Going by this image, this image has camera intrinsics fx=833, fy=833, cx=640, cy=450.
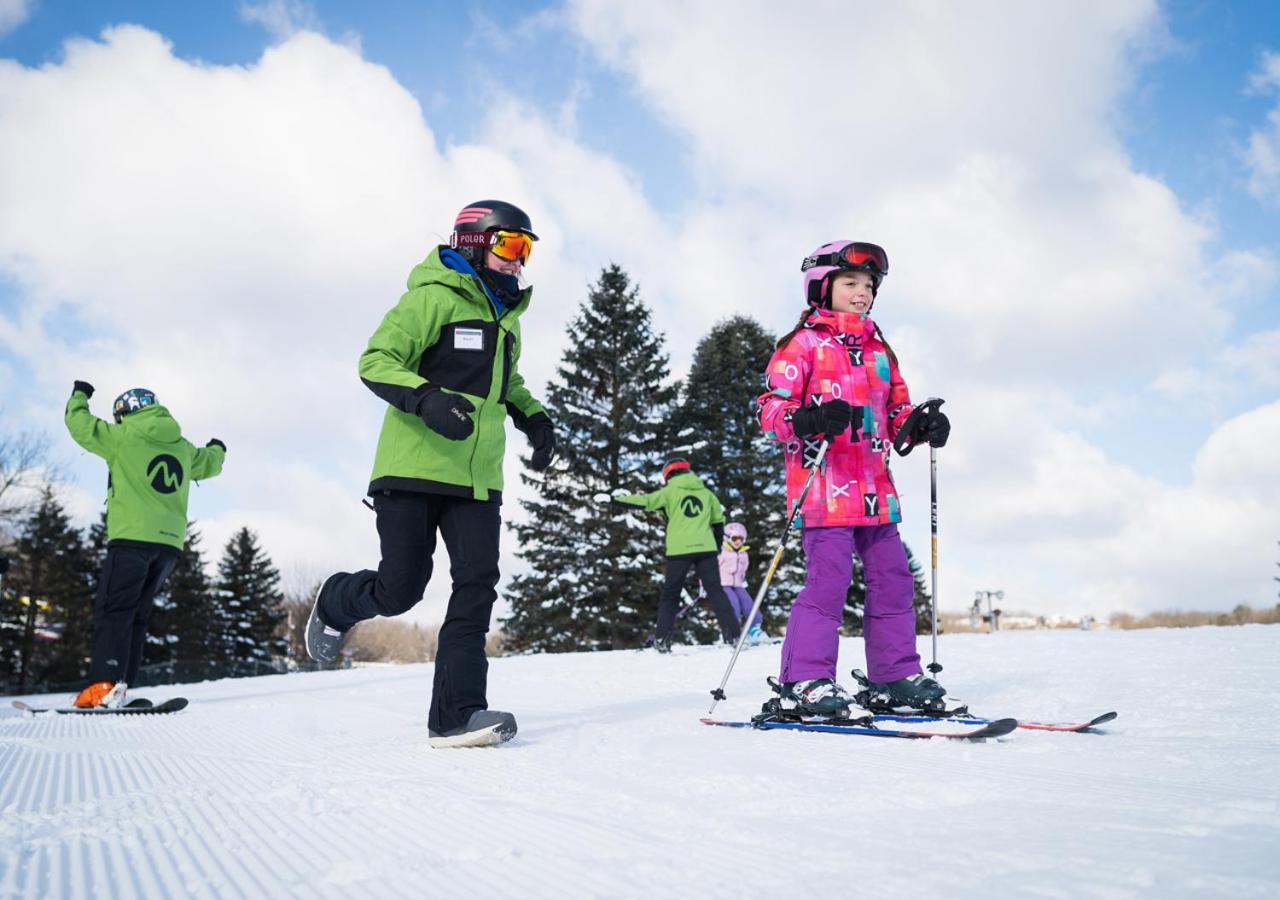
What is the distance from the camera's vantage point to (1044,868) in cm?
138

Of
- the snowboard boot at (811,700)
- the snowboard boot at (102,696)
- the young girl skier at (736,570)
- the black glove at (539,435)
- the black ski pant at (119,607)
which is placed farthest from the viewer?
the young girl skier at (736,570)

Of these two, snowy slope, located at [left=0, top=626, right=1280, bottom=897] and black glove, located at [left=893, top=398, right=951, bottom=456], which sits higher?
black glove, located at [left=893, top=398, right=951, bottom=456]

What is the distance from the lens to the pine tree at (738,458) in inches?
1118

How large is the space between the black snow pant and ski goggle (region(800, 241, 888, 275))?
202 cm

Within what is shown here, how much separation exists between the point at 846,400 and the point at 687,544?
7021 millimetres

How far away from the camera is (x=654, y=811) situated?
6.27 feet

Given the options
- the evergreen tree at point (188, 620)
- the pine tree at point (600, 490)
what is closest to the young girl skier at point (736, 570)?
the pine tree at point (600, 490)

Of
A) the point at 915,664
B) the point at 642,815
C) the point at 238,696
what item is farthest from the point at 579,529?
the point at 642,815

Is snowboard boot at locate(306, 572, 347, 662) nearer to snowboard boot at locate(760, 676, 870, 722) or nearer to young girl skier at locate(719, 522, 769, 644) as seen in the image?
snowboard boot at locate(760, 676, 870, 722)

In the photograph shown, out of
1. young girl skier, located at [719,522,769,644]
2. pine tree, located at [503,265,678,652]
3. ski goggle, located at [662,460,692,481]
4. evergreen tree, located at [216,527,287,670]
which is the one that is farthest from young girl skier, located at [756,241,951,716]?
evergreen tree, located at [216,527,287,670]

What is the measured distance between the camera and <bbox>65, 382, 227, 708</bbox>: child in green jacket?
219 inches

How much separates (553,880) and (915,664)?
2.88 metres

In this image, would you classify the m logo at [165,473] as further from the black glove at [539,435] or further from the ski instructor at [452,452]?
the black glove at [539,435]

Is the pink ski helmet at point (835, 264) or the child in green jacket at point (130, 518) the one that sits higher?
the pink ski helmet at point (835, 264)
